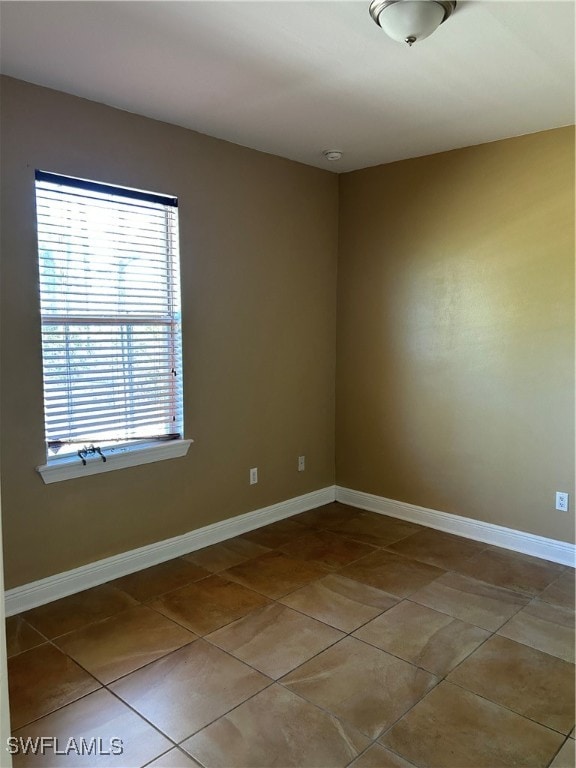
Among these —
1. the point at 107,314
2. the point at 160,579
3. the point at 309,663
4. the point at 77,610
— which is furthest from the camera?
the point at 160,579

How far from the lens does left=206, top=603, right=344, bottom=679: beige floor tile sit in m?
2.37

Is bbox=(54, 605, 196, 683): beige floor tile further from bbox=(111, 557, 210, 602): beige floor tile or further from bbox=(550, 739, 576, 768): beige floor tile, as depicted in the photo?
bbox=(550, 739, 576, 768): beige floor tile

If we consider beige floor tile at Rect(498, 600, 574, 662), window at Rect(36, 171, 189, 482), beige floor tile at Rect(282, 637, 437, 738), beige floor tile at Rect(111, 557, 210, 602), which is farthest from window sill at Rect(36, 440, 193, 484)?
beige floor tile at Rect(498, 600, 574, 662)

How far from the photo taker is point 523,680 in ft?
7.33

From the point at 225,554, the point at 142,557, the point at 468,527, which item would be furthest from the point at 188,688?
the point at 468,527

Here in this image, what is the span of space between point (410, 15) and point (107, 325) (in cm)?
194

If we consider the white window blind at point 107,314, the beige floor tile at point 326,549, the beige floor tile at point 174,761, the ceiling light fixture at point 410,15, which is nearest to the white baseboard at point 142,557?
the beige floor tile at point 326,549

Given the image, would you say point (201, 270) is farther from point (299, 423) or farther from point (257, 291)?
point (299, 423)

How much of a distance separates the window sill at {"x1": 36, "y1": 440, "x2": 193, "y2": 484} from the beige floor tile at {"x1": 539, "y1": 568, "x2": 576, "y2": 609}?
6.82 ft

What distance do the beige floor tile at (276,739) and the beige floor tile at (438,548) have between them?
4.75 ft

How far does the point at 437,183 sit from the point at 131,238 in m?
1.95

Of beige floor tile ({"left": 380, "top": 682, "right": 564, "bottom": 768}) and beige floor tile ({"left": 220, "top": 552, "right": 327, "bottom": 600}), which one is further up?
beige floor tile ({"left": 220, "top": 552, "right": 327, "bottom": 600})

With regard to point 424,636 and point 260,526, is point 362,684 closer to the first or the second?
point 424,636

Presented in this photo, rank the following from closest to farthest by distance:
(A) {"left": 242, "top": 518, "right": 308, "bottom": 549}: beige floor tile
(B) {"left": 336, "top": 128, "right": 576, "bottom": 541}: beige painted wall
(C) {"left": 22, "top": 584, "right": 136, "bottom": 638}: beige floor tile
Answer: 1. (C) {"left": 22, "top": 584, "right": 136, "bottom": 638}: beige floor tile
2. (B) {"left": 336, "top": 128, "right": 576, "bottom": 541}: beige painted wall
3. (A) {"left": 242, "top": 518, "right": 308, "bottom": 549}: beige floor tile
